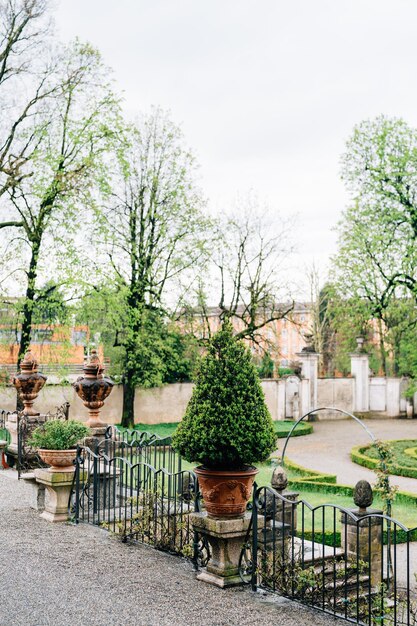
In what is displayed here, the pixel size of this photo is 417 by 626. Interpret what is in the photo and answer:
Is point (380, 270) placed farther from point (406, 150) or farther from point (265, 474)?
point (265, 474)

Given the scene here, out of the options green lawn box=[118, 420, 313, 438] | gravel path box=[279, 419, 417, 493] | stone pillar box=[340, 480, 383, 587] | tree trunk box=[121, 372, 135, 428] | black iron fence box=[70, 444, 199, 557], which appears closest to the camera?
stone pillar box=[340, 480, 383, 587]

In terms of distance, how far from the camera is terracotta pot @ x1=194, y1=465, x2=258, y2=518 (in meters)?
6.71

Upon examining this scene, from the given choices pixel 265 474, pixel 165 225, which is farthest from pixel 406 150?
pixel 265 474

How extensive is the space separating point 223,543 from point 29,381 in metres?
9.47

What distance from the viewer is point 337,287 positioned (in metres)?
28.8

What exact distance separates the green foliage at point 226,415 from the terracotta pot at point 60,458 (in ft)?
11.1

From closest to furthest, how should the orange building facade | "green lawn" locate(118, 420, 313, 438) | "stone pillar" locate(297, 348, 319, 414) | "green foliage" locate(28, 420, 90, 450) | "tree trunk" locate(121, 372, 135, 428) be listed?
"green foliage" locate(28, 420, 90, 450) < the orange building facade < "green lawn" locate(118, 420, 313, 438) < "tree trunk" locate(121, 372, 135, 428) < "stone pillar" locate(297, 348, 319, 414)

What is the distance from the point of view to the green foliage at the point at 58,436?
32.8 ft

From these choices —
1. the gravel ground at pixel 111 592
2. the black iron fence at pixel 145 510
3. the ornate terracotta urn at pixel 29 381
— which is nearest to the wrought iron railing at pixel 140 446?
the black iron fence at pixel 145 510

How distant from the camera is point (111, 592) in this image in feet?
22.0

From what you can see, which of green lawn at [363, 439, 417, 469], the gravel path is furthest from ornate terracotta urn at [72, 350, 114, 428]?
green lawn at [363, 439, 417, 469]

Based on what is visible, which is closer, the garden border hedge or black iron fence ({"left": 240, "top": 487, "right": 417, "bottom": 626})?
black iron fence ({"left": 240, "top": 487, "right": 417, "bottom": 626})

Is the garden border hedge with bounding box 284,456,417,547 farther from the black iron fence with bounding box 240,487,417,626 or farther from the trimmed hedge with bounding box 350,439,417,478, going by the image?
the black iron fence with bounding box 240,487,417,626

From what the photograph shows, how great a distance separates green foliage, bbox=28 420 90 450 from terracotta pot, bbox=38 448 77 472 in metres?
0.12
